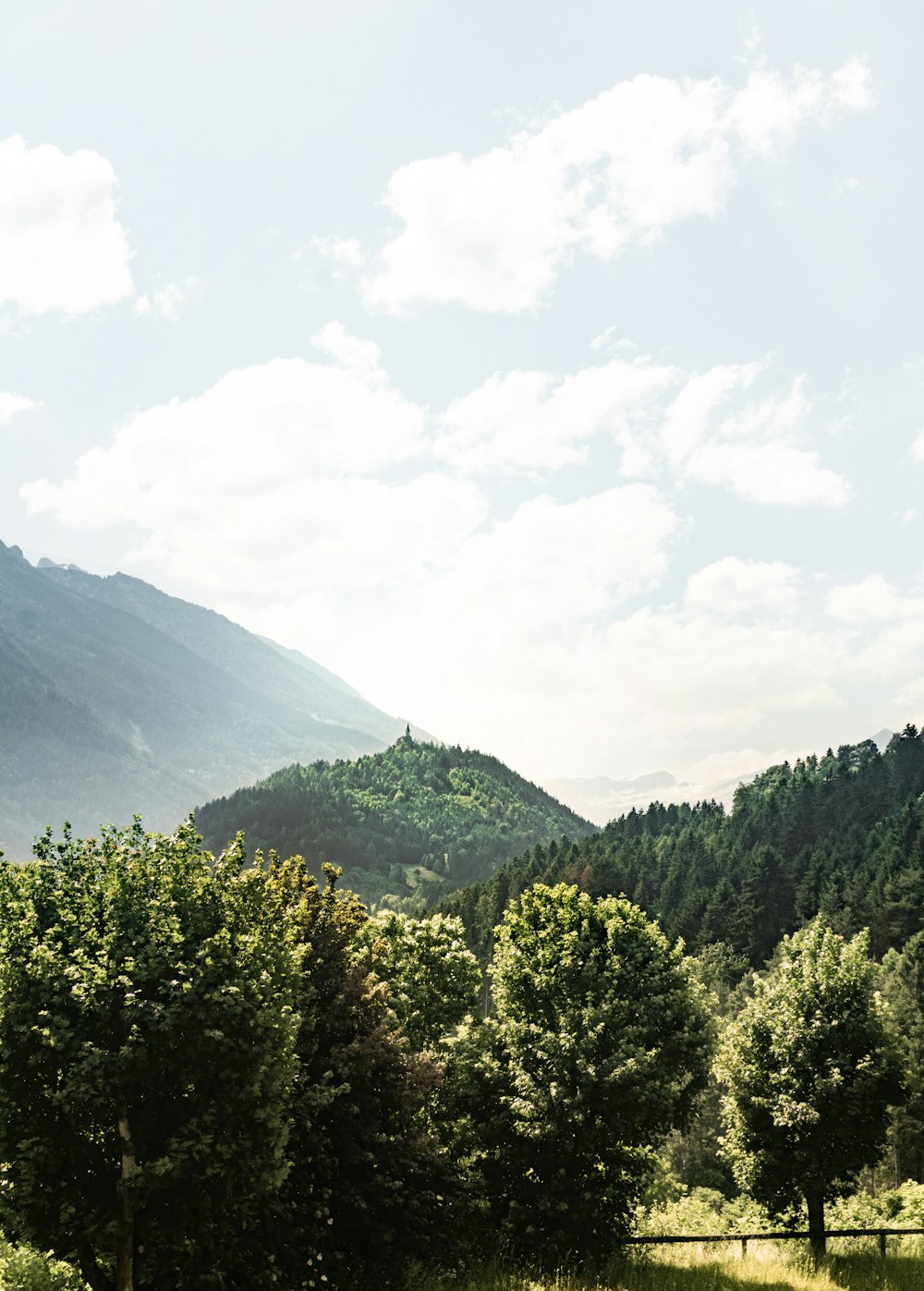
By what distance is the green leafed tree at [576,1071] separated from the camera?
31.0 meters

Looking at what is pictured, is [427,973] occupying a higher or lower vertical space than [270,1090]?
A: lower

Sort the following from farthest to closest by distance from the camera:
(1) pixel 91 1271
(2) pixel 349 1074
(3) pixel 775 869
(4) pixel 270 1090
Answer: (3) pixel 775 869 < (2) pixel 349 1074 < (1) pixel 91 1271 < (4) pixel 270 1090

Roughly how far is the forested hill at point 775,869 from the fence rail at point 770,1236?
72.2m

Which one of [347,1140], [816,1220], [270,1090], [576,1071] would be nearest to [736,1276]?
[816,1220]

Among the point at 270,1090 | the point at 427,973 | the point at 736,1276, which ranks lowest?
the point at 736,1276

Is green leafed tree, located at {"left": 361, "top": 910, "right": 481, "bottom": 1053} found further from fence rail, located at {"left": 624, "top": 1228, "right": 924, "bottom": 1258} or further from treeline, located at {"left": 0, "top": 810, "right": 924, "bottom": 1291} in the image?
fence rail, located at {"left": 624, "top": 1228, "right": 924, "bottom": 1258}

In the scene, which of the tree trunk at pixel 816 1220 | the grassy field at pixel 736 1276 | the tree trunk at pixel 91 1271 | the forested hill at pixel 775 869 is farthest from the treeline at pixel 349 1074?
the forested hill at pixel 775 869

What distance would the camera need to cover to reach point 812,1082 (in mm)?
31094

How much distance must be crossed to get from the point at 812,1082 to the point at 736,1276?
8.88 metres

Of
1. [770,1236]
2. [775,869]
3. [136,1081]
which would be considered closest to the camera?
[136,1081]

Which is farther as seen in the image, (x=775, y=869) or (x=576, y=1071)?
(x=775, y=869)

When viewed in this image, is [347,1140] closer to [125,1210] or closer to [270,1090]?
[270,1090]

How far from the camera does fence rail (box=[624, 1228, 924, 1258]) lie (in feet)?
92.2

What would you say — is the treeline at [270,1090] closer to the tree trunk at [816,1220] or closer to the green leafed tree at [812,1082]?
the green leafed tree at [812,1082]
